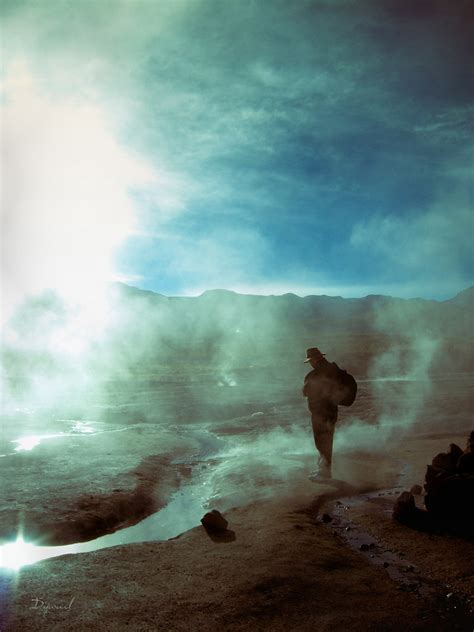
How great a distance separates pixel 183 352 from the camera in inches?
2217

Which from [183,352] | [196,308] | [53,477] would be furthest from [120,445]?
[196,308]

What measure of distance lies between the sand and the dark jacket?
274 cm

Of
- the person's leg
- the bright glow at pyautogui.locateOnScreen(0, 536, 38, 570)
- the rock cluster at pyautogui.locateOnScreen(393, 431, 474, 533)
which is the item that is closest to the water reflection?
the bright glow at pyautogui.locateOnScreen(0, 536, 38, 570)

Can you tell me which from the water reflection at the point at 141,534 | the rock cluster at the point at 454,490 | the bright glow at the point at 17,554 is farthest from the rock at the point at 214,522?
the rock cluster at the point at 454,490

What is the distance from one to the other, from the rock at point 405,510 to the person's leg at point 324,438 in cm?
243

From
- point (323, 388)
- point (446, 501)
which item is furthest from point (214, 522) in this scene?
point (323, 388)

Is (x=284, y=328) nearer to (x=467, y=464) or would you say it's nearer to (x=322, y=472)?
(x=322, y=472)

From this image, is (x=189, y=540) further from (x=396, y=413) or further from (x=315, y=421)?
(x=396, y=413)

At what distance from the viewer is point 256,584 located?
3963 millimetres

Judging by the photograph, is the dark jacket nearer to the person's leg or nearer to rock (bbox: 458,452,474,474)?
the person's leg

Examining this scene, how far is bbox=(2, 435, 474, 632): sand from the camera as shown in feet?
11.5

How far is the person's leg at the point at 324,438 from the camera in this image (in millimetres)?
7955

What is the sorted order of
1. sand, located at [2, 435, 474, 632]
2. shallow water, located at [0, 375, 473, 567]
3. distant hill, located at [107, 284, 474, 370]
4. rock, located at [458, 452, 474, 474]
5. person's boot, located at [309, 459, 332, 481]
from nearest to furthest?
1. sand, located at [2, 435, 474, 632]
2. rock, located at [458, 452, 474, 474]
3. shallow water, located at [0, 375, 473, 567]
4. person's boot, located at [309, 459, 332, 481]
5. distant hill, located at [107, 284, 474, 370]

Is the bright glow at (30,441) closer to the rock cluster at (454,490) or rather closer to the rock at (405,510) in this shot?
the rock at (405,510)
